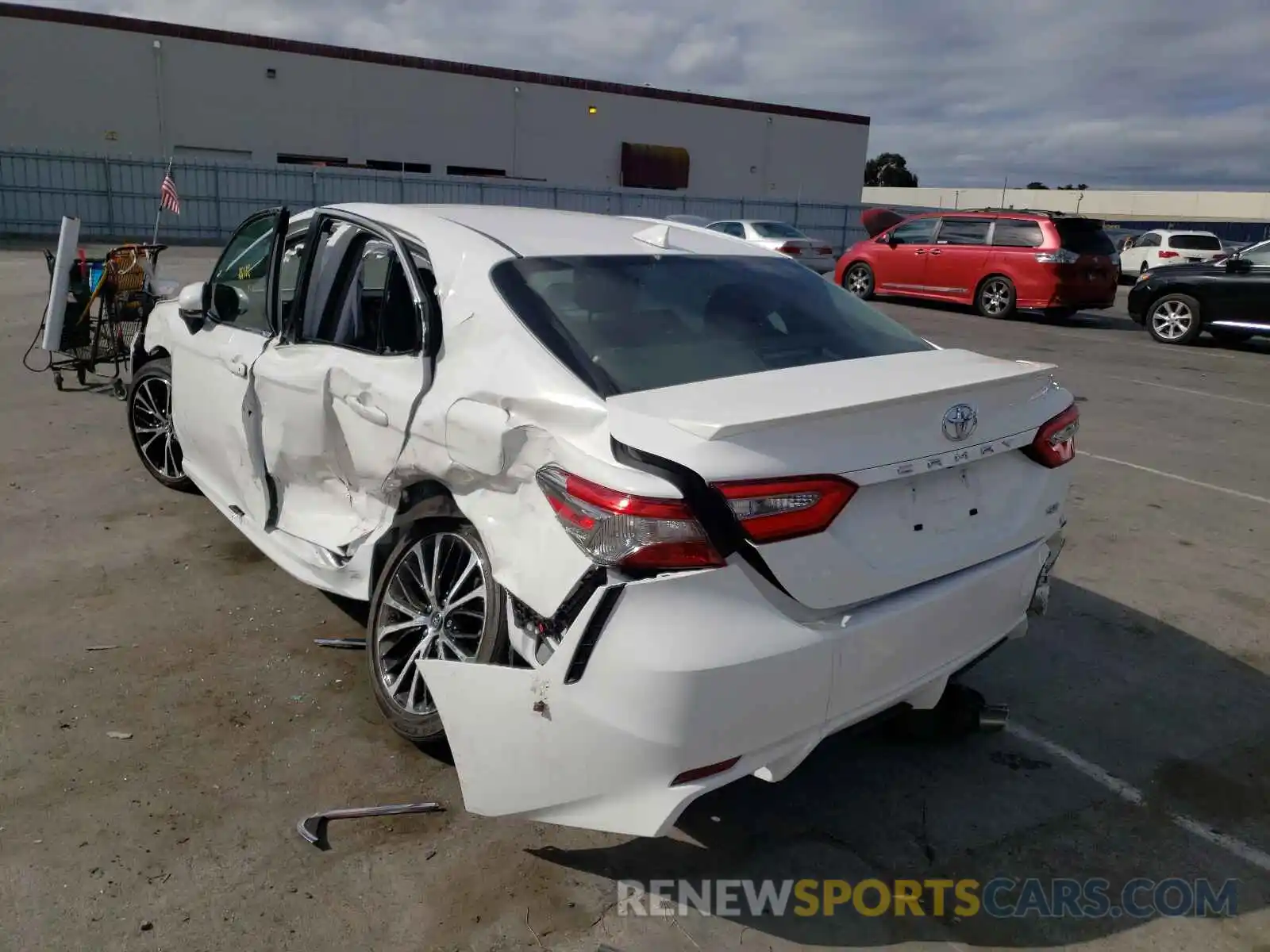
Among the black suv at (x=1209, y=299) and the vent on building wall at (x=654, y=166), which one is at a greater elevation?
the vent on building wall at (x=654, y=166)

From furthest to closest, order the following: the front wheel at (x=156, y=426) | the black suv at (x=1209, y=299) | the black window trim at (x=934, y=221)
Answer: the black window trim at (x=934, y=221) < the black suv at (x=1209, y=299) < the front wheel at (x=156, y=426)

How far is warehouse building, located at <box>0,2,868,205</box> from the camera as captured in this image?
32094mm

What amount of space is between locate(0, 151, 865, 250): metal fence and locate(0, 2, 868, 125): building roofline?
7340 mm

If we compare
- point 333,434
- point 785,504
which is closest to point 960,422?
point 785,504

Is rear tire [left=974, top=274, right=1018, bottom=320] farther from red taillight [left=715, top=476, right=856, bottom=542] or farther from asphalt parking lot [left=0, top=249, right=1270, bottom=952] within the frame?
red taillight [left=715, top=476, right=856, bottom=542]

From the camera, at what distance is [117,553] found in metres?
4.85

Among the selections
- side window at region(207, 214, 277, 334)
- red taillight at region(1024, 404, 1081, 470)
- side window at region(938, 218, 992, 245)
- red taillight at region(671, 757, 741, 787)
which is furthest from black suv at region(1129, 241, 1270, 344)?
red taillight at region(671, 757, 741, 787)

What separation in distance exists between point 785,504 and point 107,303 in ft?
26.1

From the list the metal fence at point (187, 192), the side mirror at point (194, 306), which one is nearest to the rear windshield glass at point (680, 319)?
the side mirror at point (194, 306)

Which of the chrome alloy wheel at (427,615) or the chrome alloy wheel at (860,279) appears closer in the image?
the chrome alloy wheel at (427,615)

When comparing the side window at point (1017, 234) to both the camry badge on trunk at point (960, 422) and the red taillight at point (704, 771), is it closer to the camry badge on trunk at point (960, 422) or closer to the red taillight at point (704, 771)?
the camry badge on trunk at point (960, 422)

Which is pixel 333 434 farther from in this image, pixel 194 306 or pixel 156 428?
pixel 156 428

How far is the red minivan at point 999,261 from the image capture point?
15836mm

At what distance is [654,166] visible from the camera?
42.8 m
